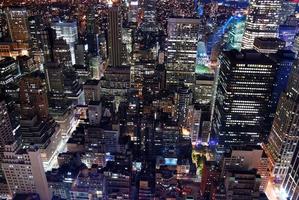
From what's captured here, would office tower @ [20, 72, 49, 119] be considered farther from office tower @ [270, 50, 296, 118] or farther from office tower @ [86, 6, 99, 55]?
office tower @ [270, 50, 296, 118]

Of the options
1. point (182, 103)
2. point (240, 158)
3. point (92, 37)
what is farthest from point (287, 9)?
point (240, 158)

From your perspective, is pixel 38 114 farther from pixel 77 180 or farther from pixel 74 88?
pixel 77 180

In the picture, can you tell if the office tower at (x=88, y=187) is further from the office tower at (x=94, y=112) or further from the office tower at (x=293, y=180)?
the office tower at (x=293, y=180)

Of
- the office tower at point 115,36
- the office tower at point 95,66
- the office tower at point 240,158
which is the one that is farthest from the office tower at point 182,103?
the office tower at point 115,36

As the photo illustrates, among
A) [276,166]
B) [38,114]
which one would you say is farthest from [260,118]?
[38,114]

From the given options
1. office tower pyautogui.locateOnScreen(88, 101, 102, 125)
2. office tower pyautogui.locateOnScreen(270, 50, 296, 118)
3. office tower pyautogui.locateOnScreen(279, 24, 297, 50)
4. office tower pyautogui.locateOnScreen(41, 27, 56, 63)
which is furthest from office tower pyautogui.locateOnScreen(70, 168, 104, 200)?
office tower pyautogui.locateOnScreen(279, 24, 297, 50)

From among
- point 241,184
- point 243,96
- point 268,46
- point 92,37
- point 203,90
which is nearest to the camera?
point 241,184

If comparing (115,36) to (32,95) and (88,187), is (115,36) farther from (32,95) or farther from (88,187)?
(88,187)
